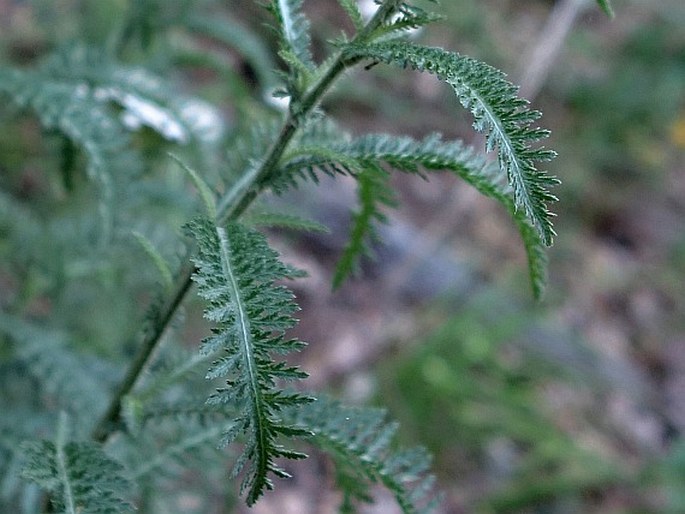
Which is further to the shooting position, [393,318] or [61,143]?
[393,318]

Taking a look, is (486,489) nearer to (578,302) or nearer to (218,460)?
(578,302)

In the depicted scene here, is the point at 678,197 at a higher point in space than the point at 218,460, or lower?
higher

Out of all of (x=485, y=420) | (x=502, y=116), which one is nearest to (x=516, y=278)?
(x=485, y=420)

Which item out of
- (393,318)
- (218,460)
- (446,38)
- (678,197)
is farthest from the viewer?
(678,197)

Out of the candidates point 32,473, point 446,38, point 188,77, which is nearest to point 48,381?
point 32,473

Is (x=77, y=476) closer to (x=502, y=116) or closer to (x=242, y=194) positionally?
(x=242, y=194)

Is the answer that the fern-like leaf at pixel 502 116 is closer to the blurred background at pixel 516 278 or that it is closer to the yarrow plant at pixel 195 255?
the yarrow plant at pixel 195 255

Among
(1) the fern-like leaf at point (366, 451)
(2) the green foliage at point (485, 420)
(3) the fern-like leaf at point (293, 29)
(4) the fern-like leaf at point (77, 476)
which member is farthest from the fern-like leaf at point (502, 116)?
(2) the green foliage at point (485, 420)
